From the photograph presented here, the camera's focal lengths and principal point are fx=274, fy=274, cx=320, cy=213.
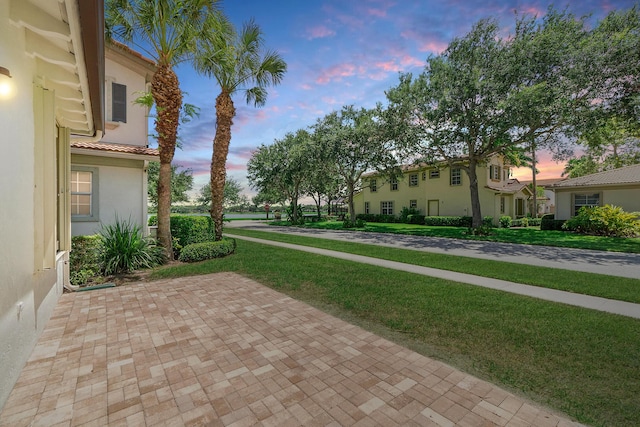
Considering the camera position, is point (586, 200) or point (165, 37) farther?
point (586, 200)

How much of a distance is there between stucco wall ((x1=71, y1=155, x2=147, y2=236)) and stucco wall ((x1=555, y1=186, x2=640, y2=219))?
2784 cm

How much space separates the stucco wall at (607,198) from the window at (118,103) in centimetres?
2861

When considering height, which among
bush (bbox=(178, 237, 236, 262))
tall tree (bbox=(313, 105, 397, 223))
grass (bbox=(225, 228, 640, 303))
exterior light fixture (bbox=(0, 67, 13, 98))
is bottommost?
grass (bbox=(225, 228, 640, 303))

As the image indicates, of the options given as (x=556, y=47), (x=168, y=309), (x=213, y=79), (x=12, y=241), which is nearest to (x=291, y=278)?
(x=168, y=309)

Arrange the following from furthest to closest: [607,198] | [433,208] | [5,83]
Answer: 1. [433,208]
2. [607,198]
3. [5,83]

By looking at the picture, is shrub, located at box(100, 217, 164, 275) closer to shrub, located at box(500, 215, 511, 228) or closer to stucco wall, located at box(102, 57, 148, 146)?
stucco wall, located at box(102, 57, 148, 146)

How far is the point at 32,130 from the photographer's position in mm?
3557

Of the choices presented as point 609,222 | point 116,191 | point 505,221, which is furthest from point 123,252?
point 505,221

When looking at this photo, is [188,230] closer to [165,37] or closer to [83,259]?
[83,259]

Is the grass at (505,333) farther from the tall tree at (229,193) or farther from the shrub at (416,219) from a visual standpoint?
the tall tree at (229,193)

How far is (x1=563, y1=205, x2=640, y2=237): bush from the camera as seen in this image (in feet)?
52.3

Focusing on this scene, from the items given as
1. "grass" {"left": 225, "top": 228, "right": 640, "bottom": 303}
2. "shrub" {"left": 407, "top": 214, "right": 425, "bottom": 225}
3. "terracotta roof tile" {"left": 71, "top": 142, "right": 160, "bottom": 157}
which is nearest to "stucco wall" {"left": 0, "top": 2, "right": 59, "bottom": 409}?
"terracotta roof tile" {"left": 71, "top": 142, "right": 160, "bottom": 157}

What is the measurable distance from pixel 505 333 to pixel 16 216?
634cm

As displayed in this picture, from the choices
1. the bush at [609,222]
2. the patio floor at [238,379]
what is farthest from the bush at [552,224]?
the patio floor at [238,379]
